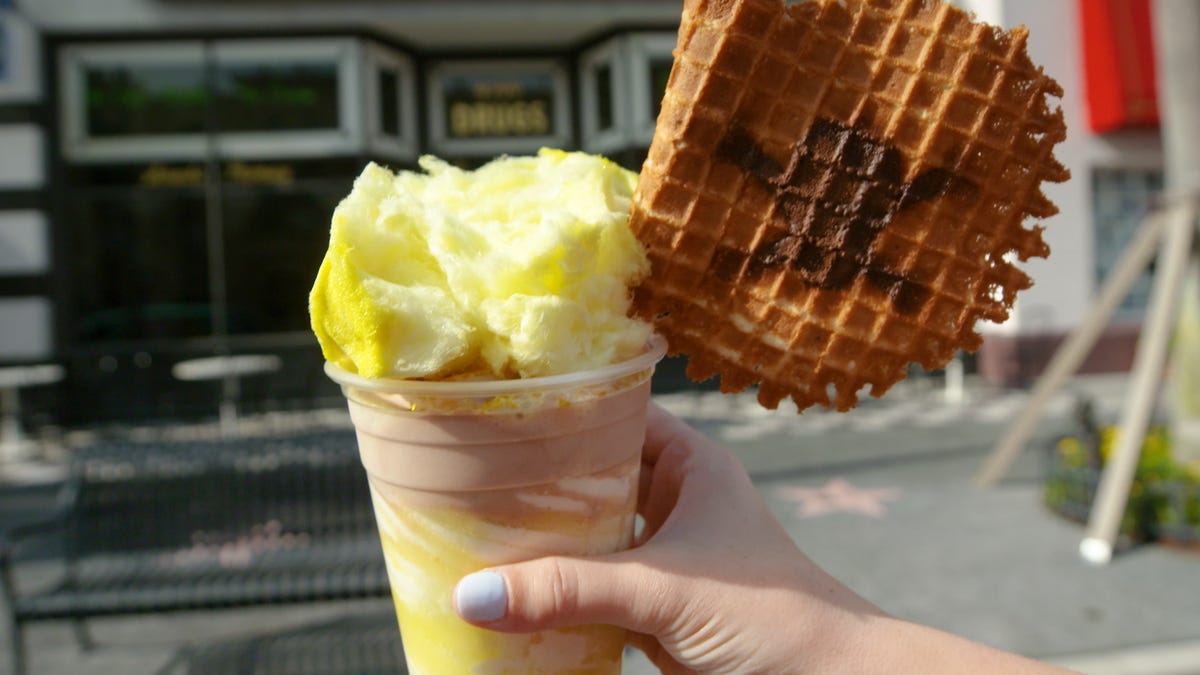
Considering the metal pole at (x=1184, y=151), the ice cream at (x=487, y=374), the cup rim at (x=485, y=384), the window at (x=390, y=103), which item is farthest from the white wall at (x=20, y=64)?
the metal pole at (x=1184, y=151)

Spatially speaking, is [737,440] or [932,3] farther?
[737,440]

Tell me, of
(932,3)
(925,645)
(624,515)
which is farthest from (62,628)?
(932,3)

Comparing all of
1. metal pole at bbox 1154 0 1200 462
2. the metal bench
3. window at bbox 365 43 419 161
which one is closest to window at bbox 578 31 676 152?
window at bbox 365 43 419 161

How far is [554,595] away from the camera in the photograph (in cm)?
118

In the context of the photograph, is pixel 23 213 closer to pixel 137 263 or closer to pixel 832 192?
pixel 137 263

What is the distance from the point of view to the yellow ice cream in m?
1.07

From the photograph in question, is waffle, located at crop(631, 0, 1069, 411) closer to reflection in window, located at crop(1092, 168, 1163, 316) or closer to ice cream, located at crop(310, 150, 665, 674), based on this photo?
ice cream, located at crop(310, 150, 665, 674)

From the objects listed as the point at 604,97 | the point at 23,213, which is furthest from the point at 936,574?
the point at 23,213

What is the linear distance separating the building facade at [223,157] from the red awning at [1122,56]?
0.91ft

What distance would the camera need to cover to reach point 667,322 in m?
1.39

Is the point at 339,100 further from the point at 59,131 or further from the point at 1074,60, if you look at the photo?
the point at 1074,60

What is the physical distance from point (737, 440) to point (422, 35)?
21.9 feet

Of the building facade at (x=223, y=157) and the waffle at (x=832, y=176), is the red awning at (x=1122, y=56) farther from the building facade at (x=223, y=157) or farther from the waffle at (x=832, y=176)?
the waffle at (x=832, y=176)

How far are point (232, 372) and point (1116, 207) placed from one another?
38.6 ft
